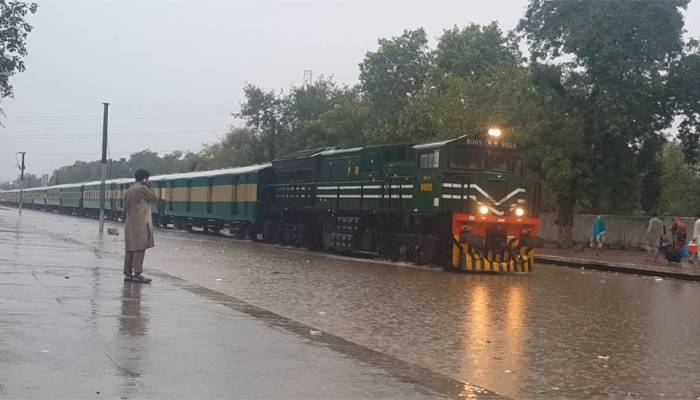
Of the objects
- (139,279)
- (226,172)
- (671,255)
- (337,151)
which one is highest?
(337,151)

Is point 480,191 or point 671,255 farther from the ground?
point 480,191

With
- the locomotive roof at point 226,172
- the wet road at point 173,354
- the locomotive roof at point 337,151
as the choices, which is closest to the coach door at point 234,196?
the locomotive roof at point 226,172

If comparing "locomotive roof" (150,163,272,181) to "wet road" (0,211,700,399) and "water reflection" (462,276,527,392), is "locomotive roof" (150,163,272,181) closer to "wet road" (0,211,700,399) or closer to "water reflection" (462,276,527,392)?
"wet road" (0,211,700,399)

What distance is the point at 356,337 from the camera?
406 inches

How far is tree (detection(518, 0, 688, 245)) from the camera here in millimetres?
34969

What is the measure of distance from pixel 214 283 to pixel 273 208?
66.3 ft

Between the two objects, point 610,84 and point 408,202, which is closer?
point 408,202

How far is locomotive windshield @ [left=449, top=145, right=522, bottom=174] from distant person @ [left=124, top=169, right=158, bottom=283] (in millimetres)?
10782

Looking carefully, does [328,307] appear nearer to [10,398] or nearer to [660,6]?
[10,398]

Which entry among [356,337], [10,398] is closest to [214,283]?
[356,337]

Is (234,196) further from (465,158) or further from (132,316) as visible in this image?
(132,316)

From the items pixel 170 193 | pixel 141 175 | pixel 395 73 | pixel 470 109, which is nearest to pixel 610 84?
pixel 470 109

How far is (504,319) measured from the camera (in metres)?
12.6

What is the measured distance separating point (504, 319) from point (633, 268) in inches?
606
